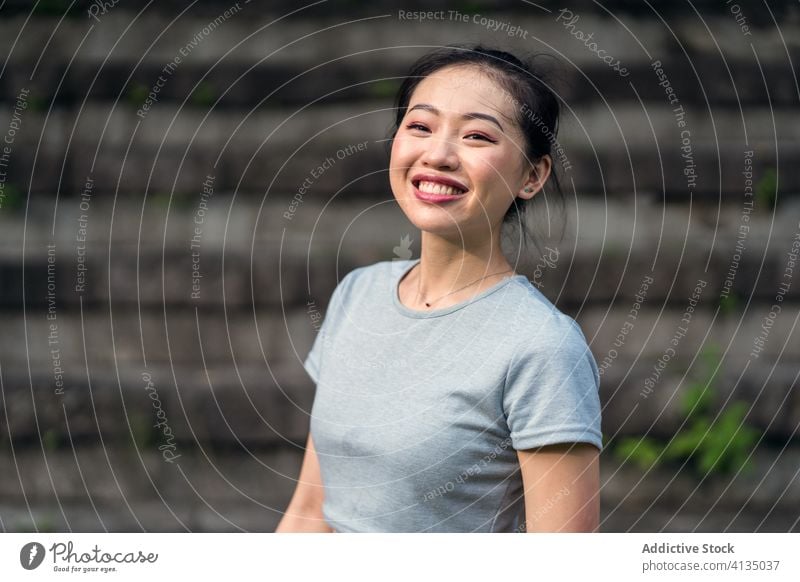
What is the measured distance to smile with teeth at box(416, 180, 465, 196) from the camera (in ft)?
2.56

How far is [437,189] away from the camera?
0.78 m

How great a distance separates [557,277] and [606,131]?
0.69 ft

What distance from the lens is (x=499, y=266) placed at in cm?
79

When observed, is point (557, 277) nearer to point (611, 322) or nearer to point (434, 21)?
point (611, 322)

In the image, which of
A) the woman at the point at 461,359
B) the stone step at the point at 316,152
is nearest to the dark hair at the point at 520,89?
the woman at the point at 461,359

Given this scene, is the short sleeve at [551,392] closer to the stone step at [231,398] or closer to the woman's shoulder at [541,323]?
the woman's shoulder at [541,323]

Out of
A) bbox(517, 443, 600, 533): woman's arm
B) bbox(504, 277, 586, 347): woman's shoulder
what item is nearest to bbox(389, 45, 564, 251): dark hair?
bbox(504, 277, 586, 347): woman's shoulder

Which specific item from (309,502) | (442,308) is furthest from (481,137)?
(309,502)

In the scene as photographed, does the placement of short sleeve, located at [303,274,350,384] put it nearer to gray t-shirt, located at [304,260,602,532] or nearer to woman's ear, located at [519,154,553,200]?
gray t-shirt, located at [304,260,602,532]

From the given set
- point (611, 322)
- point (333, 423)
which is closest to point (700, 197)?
point (611, 322)

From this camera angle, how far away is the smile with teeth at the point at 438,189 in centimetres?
78

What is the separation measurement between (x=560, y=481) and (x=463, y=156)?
0.97ft
